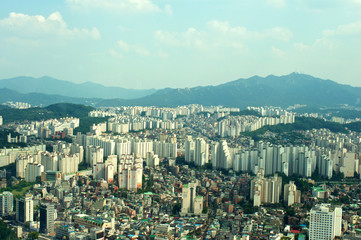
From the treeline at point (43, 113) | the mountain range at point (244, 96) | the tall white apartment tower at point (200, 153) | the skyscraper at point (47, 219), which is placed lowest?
the skyscraper at point (47, 219)

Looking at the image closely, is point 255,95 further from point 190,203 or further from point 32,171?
point 190,203

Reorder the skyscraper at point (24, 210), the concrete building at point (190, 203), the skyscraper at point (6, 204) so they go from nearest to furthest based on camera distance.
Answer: the skyscraper at point (24, 210) → the skyscraper at point (6, 204) → the concrete building at point (190, 203)

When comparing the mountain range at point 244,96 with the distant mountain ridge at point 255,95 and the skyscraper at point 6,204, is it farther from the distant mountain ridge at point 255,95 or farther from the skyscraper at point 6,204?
the skyscraper at point 6,204

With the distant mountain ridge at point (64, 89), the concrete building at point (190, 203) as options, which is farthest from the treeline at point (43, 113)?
the distant mountain ridge at point (64, 89)

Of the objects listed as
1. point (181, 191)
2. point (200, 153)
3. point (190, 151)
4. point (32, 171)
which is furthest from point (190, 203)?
point (190, 151)

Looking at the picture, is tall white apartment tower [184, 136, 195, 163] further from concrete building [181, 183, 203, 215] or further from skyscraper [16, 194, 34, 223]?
skyscraper [16, 194, 34, 223]

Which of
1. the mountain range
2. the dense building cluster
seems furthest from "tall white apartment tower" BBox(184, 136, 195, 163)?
the mountain range
